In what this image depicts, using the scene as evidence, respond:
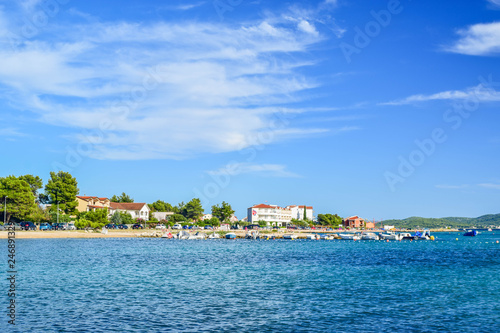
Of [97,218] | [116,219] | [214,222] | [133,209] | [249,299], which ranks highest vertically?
[133,209]

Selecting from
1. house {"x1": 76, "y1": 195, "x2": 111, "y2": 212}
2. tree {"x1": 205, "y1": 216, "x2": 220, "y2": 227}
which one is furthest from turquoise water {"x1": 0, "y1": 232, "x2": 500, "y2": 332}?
tree {"x1": 205, "y1": 216, "x2": 220, "y2": 227}

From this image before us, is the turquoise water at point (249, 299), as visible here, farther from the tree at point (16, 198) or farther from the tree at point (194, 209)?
the tree at point (194, 209)

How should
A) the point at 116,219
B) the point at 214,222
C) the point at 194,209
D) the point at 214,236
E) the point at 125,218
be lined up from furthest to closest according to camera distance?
the point at 194,209
the point at 214,222
the point at 125,218
the point at 116,219
the point at 214,236

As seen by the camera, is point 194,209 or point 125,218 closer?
point 125,218

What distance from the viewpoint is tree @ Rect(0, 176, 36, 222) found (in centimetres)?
10662

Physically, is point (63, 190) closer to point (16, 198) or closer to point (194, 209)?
point (16, 198)

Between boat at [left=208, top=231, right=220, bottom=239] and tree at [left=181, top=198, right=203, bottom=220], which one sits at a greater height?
tree at [left=181, top=198, right=203, bottom=220]

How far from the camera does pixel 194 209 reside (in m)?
191

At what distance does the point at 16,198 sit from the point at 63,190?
85.9 ft

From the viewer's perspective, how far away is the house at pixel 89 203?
159750 mm

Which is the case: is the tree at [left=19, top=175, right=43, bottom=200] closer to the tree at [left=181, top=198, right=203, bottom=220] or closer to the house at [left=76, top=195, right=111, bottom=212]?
the house at [left=76, top=195, right=111, bottom=212]

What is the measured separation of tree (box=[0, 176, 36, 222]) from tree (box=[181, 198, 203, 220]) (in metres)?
85.6

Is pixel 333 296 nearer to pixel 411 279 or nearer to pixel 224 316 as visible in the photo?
pixel 224 316

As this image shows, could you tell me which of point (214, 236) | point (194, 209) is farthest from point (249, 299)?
point (194, 209)
